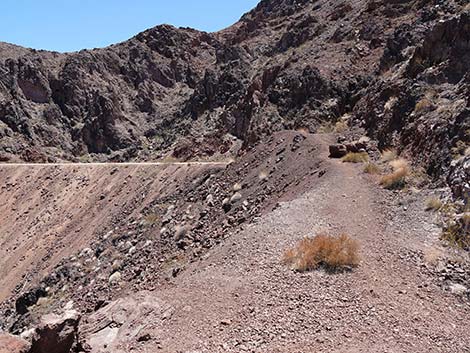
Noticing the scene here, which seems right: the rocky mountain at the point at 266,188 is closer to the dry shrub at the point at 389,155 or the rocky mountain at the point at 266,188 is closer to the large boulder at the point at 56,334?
the large boulder at the point at 56,334

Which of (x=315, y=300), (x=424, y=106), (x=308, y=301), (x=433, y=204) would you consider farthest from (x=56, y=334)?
(x=424, y=106)

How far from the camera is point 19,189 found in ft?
106

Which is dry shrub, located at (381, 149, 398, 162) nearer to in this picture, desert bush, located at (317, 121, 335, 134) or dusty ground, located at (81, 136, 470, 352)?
dusty ground, located at (81, 136, 470, 352)

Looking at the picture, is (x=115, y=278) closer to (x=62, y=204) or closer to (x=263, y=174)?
(x=263, y=174)

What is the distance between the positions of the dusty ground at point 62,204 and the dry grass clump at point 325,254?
12.4 m

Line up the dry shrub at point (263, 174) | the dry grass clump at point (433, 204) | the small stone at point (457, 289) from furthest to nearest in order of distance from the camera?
1. the dry shrub at point (263, 174)
2. the dry grass clump at point (433, 204)
3. the small stone at point (457, 289)

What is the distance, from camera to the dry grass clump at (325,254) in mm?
9625

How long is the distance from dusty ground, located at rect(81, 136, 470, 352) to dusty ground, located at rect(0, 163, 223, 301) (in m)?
11.3

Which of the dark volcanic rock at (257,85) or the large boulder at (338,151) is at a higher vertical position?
the dark volcanic rock at (257,85)

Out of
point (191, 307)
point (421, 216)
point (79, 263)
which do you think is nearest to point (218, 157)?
point (79, 263)

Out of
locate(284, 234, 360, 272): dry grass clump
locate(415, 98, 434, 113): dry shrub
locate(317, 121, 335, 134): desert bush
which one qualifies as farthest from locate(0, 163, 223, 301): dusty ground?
locate(284, 234, 360, 272): dry grass clump

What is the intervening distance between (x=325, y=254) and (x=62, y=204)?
2191 cm

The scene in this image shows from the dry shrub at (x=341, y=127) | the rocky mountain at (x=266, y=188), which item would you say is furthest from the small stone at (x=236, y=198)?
the dry shrub at (x=341, y=127)

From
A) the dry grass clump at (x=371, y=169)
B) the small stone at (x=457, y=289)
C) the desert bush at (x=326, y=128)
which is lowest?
the small stone at (x=457, y=289)
